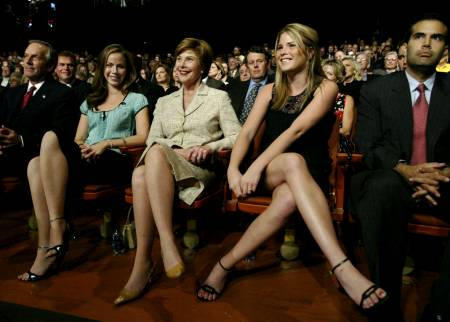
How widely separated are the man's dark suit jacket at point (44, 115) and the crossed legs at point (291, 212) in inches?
45.0

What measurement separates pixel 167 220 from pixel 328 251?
2.40ft

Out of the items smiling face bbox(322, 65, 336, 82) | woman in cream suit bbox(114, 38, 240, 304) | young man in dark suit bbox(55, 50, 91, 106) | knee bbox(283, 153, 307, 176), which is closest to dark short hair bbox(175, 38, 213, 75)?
woman in cream suit bbox(114, 38, 240, 304)

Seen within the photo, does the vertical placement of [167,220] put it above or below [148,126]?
below

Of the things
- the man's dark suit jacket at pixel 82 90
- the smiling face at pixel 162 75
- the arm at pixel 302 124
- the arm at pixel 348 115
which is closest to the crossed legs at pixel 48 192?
A: the arm at pixel 302 124

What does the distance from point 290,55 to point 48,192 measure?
1.43 m

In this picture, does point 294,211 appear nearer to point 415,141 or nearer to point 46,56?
point 415,141

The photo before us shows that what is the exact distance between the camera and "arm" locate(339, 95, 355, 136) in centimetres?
319

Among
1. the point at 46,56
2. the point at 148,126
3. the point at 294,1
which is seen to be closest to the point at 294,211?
the point at 148,126

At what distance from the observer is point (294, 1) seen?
11.0 meters

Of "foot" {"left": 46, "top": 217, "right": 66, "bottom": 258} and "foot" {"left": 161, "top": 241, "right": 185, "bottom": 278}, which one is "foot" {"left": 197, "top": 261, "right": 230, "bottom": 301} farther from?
"foot" {"left": 46, "top": 217, "right": 66, "bottom": 258}

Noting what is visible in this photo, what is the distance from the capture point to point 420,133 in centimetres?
184

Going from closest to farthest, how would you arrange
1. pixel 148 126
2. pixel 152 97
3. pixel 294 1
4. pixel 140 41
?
pixel 148 126
pixel 152 97
pixel 294 1
pixel 140 41

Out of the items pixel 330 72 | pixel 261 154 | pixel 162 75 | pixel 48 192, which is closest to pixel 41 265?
pixel 48 192

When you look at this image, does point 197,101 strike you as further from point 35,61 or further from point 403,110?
point 403,110
